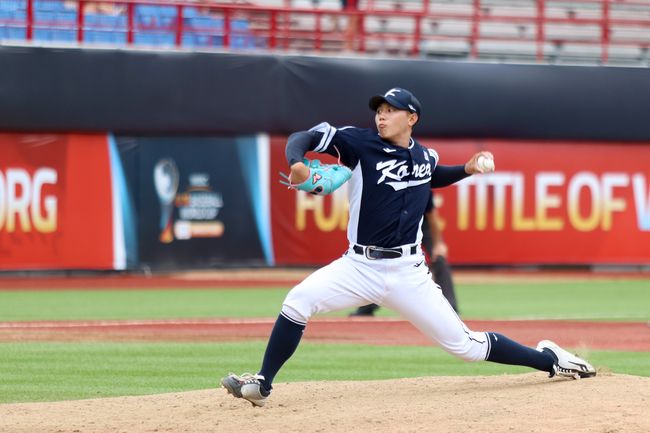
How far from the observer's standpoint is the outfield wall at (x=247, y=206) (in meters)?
17.7

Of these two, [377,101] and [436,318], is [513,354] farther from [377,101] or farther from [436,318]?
[377,101]

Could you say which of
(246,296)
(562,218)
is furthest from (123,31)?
(562,218)

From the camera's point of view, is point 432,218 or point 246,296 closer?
point 432,218

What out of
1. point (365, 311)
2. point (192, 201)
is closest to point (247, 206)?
point (192, 201)

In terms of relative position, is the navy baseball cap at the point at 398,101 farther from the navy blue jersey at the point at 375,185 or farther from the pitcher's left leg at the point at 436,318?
the pitcher's left leg at the point at 436,318

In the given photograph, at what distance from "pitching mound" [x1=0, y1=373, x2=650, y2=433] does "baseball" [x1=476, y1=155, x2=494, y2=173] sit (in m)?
1.37

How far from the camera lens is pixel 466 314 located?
526 inches

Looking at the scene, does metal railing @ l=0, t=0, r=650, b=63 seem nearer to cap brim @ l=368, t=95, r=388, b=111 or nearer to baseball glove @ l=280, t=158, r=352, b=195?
cap brim @ l=368, t=95, r=388, b=111

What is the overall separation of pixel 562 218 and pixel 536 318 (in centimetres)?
671

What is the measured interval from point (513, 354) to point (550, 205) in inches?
500

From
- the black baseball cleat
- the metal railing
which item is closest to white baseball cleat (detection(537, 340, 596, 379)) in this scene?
the black baseball cleat

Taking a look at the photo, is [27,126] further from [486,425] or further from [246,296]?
[486,425]

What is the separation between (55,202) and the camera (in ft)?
57.9

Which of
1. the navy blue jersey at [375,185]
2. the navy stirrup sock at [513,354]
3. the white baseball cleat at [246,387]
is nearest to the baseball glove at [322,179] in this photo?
the navy blue jersey at [375,185]
